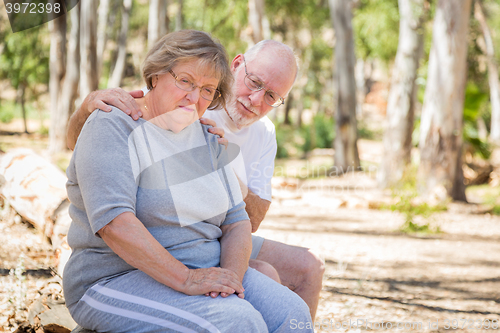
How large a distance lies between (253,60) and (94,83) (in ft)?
32.5

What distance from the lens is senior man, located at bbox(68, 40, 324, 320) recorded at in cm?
250

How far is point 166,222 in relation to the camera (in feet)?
5.85

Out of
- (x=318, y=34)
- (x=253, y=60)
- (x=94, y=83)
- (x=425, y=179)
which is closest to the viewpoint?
(x=253, y=60)

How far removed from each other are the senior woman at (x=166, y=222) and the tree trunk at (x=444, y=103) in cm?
666

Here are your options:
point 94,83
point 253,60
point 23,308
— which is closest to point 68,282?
point 23,308

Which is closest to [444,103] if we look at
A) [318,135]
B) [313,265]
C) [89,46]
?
[313,265]

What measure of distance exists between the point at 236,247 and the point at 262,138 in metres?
0.92

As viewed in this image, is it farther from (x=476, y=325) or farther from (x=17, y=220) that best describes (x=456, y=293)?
(x=17, y=220)

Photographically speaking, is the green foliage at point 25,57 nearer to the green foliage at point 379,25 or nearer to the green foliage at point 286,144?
the green foliage at point 286,144

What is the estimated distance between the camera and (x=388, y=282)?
413cm

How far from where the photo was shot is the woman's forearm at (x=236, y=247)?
6.28 feet

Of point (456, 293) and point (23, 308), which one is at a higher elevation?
point (23, 308)

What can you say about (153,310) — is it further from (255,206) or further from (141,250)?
(255,206)

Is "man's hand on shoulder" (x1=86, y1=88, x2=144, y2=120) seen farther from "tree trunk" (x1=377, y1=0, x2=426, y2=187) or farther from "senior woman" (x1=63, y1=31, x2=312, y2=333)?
"tree trunk" (x1=377, y1=0, x2=426, y2=187)
